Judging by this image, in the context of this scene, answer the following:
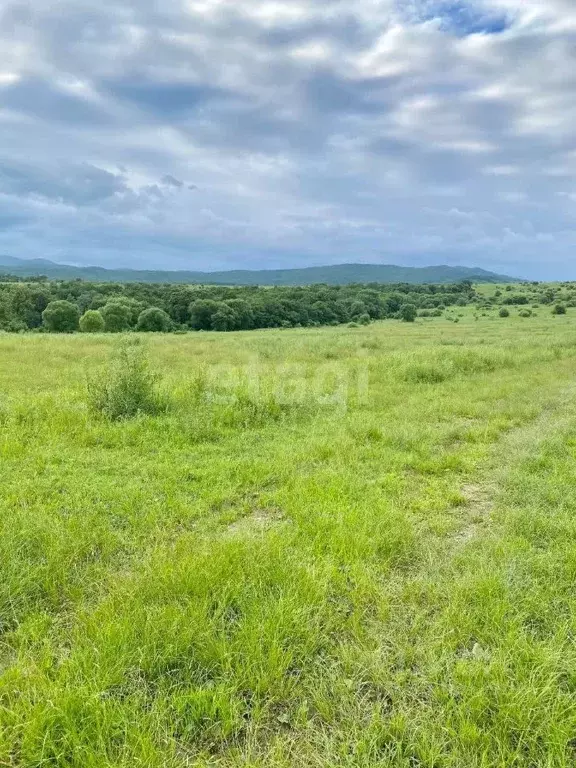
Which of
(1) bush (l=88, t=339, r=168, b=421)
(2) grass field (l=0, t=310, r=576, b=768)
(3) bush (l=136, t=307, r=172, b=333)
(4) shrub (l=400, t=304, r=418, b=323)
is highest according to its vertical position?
(4) shrub (l=400, t=304, r=418, b=323)

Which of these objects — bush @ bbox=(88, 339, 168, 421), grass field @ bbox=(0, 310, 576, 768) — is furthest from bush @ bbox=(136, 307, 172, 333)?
grass field @ bbox=(0, 310, 576, 768)

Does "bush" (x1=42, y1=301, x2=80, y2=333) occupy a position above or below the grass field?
above

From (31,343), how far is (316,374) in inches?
570

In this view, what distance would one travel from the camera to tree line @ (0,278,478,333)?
5722 cm

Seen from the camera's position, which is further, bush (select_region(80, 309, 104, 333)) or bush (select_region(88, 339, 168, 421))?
bush (select_region(80, 309, 104, 333))

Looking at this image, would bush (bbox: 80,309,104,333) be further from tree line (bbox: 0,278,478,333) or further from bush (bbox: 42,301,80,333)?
bush (bbox: 42,301,80,333)

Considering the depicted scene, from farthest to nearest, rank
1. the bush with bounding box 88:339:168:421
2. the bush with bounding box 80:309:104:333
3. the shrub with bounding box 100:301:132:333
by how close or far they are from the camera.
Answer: the shrub with bounding box 100:301:132:333 < the bush with bounding box 80:309:104:333 < the bush with bounding box 88:339:168:421

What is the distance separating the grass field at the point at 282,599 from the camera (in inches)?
99.3

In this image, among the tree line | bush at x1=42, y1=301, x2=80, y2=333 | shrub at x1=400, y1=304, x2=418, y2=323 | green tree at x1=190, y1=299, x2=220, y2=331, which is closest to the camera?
the tree line

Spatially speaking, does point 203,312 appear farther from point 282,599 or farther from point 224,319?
point 282,599

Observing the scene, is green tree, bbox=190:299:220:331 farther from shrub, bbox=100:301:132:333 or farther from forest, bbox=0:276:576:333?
shrub, bbox=100:301:132:333

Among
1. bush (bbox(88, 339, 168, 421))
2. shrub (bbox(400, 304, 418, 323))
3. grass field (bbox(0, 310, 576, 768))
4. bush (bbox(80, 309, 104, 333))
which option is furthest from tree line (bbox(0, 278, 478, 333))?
grass field (bbox(0, 310, 576, 768))

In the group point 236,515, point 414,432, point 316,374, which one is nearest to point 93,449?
point 236,515

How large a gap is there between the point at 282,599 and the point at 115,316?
58.4 meters
